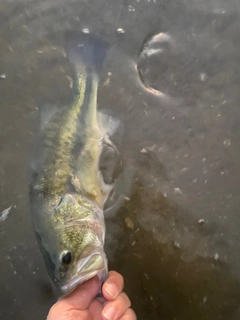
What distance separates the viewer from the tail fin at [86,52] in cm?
131

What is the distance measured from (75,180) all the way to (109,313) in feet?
1.22

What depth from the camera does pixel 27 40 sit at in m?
1.47

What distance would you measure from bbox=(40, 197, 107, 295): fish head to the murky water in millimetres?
293

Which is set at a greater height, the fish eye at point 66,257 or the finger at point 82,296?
the fish eye at point 66,257

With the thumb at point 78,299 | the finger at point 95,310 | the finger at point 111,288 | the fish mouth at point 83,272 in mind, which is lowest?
the finger at point 95,310

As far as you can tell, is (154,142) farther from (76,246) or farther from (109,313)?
(109,313)

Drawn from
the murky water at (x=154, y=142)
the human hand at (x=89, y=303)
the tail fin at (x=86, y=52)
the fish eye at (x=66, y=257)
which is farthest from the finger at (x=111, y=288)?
the tail fin at (x=86, y=52)

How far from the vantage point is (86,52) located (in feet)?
4.38

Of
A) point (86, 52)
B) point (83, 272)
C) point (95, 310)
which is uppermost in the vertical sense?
point (86, 52)

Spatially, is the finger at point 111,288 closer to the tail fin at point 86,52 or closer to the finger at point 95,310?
the finger at point 95,310

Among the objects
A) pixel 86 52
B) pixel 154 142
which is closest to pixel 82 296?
pixel 154 142

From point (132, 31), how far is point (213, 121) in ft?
1.42

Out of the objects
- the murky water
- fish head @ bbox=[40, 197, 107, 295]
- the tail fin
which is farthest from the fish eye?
the tail fin

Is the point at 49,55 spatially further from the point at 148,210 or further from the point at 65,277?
the point at 65,277
